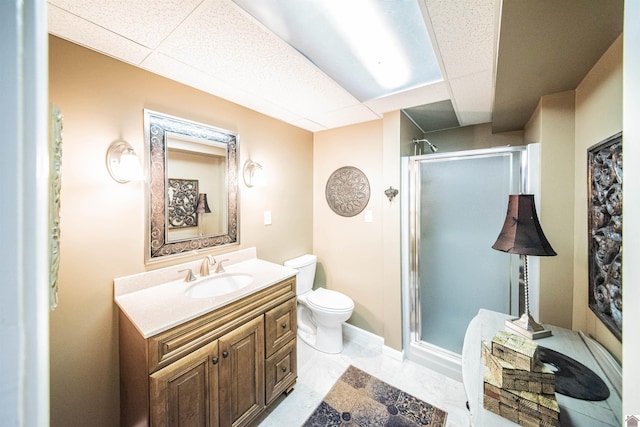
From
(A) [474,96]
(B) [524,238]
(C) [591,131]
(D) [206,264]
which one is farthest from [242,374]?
(A) [474,96]

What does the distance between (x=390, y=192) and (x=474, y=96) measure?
0.91m

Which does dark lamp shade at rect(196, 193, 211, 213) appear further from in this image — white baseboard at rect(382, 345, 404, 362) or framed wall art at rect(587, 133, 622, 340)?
framed wall art at rect(587, 133, 622, 340)

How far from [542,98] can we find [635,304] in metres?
1.66

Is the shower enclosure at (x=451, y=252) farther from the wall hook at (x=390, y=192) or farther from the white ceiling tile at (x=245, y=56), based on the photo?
the white ceiling tile at (x=245, y=56)

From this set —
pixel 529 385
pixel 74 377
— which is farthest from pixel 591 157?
pixel 74 377

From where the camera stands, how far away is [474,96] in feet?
5.58

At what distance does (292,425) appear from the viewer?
4.90 feet

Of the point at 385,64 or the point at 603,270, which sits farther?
the point at 385,64

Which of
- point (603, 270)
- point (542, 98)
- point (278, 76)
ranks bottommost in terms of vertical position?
point (603, 270)

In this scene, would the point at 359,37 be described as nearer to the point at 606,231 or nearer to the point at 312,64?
the point at 312,64

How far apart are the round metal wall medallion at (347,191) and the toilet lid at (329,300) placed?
82 cm

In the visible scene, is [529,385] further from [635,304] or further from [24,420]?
[24,420]

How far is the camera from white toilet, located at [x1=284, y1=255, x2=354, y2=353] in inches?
82.8

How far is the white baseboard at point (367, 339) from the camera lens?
6.94 feet
